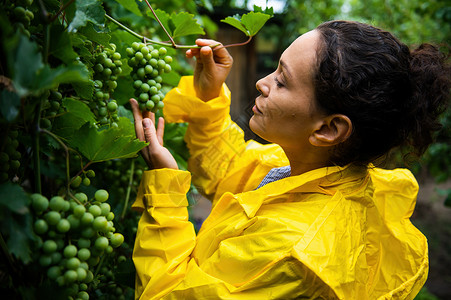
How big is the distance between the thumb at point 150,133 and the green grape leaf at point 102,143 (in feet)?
0.66

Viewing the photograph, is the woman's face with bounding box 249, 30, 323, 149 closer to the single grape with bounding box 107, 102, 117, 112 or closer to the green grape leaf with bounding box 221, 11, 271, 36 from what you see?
the green grape leaf with bounding box 221, 11, 271, 36

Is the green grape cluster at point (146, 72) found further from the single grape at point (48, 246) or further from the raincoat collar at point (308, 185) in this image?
the single grape at point (48, 246)

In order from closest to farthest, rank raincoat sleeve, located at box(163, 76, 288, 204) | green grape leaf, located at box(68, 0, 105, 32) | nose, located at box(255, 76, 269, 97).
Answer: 1. green grape leaf, located at box(68, 0, 105, 32)
2. nose, located at box(255, 76, 269, 97)
3. raincoat sleeve, located at box(163, 76, 288, 204)

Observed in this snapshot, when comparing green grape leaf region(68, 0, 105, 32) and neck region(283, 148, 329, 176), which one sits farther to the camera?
neck region(283, 148, 329, 176)

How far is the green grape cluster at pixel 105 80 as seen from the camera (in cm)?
95

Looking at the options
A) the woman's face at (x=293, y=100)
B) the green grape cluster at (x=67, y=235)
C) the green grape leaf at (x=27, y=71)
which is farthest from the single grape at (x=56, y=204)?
the woman's face at (x=293, y=100)

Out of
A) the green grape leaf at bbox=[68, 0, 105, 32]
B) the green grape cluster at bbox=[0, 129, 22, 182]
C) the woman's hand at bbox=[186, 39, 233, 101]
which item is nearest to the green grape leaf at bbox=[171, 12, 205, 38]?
the woman's hand at bbox=[186, 39, 233, 101]

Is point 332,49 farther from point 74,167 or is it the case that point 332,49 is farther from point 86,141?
point 74,167

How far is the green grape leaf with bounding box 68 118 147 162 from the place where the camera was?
0.79m

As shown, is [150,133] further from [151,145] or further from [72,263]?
[72,263]

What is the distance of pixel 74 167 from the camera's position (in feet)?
3.76

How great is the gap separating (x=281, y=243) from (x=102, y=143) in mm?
458

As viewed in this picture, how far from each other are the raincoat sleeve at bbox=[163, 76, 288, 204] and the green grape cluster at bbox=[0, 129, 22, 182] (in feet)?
2.18

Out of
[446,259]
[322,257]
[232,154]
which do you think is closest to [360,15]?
[446,259]
